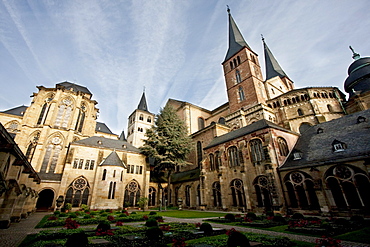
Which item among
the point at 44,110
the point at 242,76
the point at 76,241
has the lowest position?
the point at 76,241

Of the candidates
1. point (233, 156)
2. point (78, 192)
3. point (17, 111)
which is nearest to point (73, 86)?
point (17, 111)

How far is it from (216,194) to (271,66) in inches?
1498

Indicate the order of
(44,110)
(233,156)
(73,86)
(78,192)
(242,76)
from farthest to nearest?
(73,86) < (242,76) < (44,110) < (78,192) < (233,156)

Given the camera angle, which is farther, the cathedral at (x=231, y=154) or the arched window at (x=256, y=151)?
the arched window at (x=256, y=151)

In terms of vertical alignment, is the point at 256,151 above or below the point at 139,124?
below

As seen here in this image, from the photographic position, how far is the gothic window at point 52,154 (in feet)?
98.5

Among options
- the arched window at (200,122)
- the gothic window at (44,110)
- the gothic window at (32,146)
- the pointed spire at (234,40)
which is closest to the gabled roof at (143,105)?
the arched window at (200,122)

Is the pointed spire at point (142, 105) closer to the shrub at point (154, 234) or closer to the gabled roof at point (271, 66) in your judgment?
the gabled roof at point (271, 66)

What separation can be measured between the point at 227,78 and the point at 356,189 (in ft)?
104

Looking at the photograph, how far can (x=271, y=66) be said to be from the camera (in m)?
45.4

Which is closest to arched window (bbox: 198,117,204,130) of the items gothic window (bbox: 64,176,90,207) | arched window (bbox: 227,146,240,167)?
arched window (bbox: 227,146,240,167)

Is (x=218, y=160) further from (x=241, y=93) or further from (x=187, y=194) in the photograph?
(x=241, y=93)

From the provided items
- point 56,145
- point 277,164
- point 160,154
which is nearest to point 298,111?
point 277,164

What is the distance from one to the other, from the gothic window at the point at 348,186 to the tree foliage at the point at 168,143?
63.0 ft
